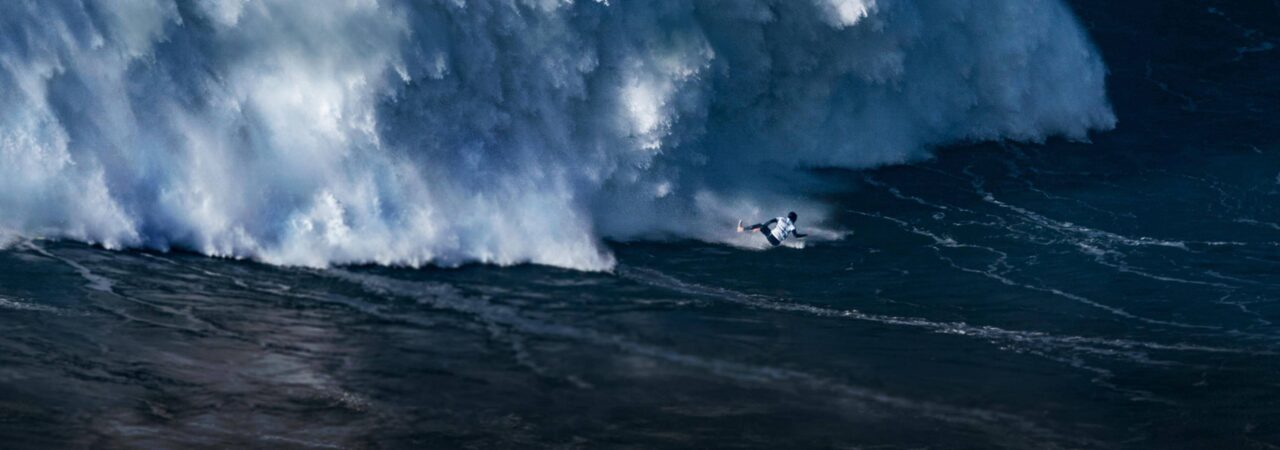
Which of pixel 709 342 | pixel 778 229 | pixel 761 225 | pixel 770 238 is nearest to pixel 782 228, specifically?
pixel 778 229

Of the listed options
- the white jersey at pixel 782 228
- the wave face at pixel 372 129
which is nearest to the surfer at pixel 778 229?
the white jersey at pixel 782 228

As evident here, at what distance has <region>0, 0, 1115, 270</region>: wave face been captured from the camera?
2734 cm

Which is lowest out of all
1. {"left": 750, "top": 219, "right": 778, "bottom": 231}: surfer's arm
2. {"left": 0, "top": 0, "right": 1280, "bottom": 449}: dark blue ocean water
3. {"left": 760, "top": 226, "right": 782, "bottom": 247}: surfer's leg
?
{"left": 0, "top": 0, "right": 1280, "bottom": 449}: dark blue ocean water

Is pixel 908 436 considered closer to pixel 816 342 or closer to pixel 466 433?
pixel 816 342

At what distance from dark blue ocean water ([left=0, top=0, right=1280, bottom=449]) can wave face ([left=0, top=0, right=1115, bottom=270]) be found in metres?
0.72

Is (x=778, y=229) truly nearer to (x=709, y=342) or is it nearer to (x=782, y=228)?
(x=782, y=228)

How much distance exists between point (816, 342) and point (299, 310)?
7290 mm

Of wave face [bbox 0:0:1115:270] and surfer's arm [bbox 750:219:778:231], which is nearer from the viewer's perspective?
wave face [bbox 0:0:1115:270]

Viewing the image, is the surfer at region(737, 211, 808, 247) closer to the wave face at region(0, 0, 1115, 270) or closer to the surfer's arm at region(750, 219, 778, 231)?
the surfer's arm at region(750, 219, 778, 231)

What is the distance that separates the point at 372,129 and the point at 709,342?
21.5ft

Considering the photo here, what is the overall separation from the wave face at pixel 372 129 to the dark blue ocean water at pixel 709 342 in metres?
0.72

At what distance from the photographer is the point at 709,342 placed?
→ 25516 millimetres

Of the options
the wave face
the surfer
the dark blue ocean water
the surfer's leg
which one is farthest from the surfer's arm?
the wave face

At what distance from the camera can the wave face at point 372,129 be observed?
27.3 metres
